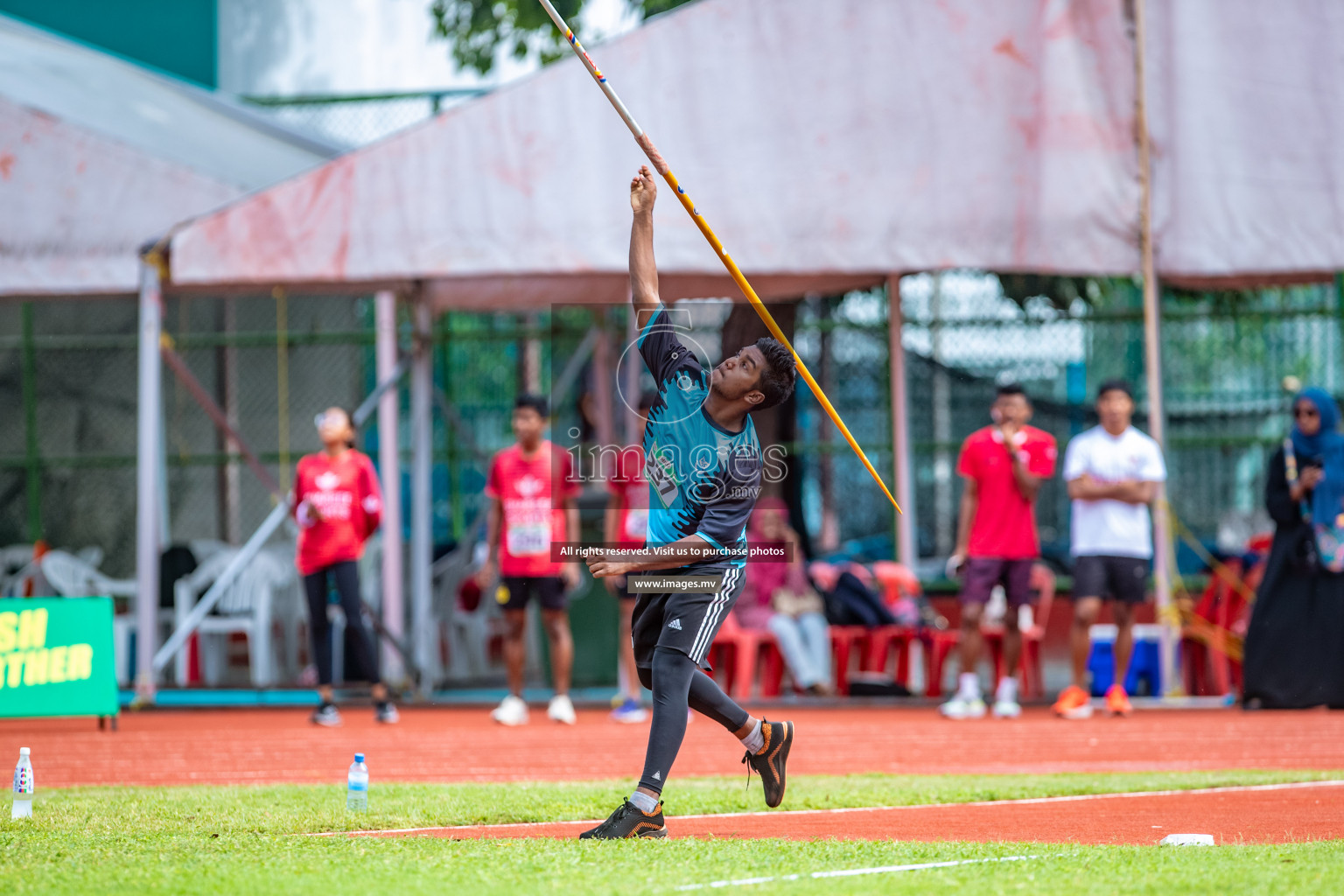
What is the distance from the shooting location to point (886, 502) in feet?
49.2

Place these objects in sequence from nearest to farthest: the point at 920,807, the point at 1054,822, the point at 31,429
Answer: the point at 1054,822 < the point at 920,807 < the point at 31,429

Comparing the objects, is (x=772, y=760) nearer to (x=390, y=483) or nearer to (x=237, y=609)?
(x=390, y=483)

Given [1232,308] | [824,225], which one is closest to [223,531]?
[824,225]

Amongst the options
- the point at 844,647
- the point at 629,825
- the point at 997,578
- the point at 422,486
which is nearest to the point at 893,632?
the point at 844,647

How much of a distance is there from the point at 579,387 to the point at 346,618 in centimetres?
591

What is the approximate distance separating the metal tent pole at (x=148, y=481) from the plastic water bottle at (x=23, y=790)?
6022 mm

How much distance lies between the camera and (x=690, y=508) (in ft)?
19.6

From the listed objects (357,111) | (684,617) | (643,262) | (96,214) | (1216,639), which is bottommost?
(1216,639)

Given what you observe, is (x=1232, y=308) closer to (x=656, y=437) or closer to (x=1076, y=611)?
(x=1076, y=611)

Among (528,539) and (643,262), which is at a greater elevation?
(643,262)

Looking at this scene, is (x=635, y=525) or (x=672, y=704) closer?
(x=672, y=704)

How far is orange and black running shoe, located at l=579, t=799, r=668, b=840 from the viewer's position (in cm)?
552

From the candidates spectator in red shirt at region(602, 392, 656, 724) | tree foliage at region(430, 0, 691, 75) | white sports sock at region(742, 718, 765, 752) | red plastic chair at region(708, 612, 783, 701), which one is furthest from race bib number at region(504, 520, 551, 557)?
tree foliage at region(430, 0, 691, 75)

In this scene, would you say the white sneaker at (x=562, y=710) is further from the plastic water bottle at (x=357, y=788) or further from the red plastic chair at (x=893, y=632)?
the plastic water bottle at (x=357, y=788)
